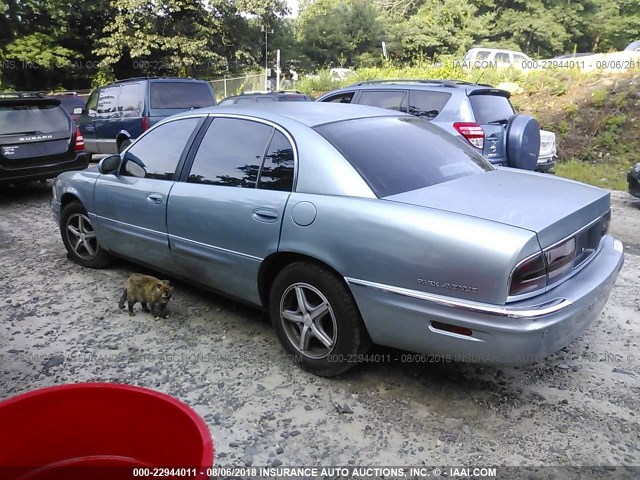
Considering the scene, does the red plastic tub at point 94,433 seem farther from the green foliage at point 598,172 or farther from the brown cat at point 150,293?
the green foliage at point 598,172

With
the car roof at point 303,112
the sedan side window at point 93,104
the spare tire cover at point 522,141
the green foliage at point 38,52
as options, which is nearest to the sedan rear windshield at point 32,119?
the sedan side window at point 93,104

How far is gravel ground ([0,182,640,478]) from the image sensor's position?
2.54 m

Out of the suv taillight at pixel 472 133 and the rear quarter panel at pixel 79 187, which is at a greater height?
the suv taillight at pixel 472 133

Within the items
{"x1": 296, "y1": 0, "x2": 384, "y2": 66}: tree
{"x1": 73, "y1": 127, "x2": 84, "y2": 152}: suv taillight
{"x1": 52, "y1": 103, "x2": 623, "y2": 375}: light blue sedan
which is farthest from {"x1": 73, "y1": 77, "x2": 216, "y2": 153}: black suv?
{"x1": 296, "y1": 0, "x2": 384, "y2": 66}: tree

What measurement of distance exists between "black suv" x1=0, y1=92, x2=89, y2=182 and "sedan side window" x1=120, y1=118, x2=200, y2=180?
13.9 ft

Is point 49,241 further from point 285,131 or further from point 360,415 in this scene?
point 360,415

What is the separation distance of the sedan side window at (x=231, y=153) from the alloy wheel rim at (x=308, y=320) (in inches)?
31.7

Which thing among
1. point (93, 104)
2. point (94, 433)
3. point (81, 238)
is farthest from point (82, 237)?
point (93, 104)

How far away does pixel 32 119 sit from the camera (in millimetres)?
7863

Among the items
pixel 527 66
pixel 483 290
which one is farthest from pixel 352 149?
pixel 527 66

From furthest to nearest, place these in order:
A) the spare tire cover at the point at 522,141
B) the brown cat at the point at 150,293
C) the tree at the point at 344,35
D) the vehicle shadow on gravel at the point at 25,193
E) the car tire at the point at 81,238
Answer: the tree at the point at 344,35 < the vehicle shadow on gravel at the point at 25,193 < the spare tire cover at the point at 522,141 < the car tire at the point at 81,238 < the brown cat at the point at 150,293

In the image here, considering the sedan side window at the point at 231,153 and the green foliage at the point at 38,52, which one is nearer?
the sedan side window at the point at 231,153

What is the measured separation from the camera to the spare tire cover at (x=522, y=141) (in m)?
6.72

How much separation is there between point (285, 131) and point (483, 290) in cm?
166
